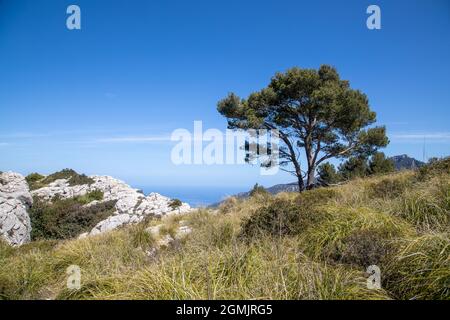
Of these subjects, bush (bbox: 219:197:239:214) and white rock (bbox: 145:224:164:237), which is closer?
white rock (bbox: 145:224:164:237)

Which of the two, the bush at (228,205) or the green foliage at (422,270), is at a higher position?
the green foliage at (422,270)

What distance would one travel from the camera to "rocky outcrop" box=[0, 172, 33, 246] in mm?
10957

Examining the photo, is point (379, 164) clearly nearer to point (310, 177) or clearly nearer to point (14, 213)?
point (310, 177)

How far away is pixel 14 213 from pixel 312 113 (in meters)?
14.8

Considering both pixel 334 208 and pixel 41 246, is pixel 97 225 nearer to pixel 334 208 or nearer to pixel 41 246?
pixel 41 246

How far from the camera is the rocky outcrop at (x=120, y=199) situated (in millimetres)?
14037

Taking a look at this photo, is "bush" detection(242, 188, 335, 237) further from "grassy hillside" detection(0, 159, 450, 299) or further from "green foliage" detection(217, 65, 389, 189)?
"green foliage" detection(217, 65, 389, 189)

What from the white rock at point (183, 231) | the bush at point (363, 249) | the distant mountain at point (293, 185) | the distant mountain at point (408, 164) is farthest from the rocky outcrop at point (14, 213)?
the distant mountain at point (408, 164)

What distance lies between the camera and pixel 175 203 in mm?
16109

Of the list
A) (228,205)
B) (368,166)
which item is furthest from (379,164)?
(228,205)

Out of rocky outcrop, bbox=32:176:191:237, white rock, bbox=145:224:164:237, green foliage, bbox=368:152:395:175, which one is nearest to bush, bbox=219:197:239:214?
rocky outcrop, bbox=32:176:191:237

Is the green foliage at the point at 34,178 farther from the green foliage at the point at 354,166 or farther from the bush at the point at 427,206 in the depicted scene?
the bush at the point at 427,206

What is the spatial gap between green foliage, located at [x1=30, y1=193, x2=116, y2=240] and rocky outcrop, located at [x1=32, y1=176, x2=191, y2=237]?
0.82 m
